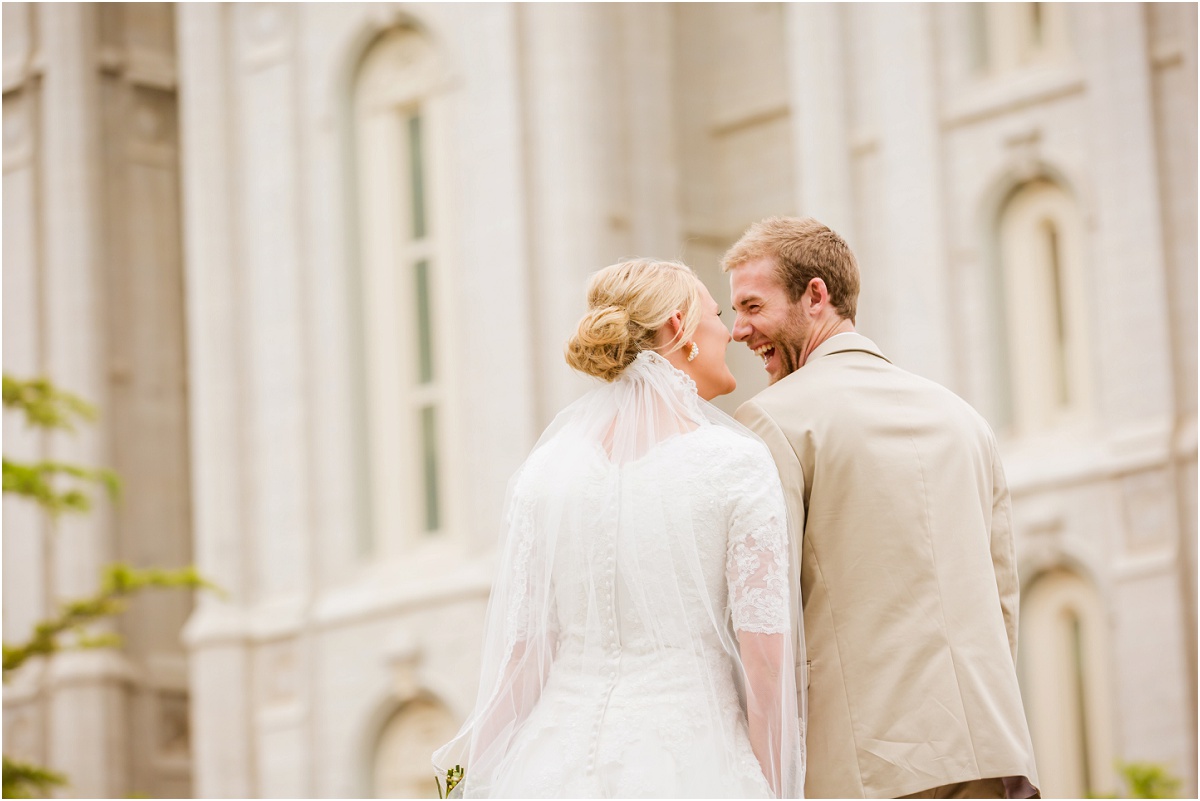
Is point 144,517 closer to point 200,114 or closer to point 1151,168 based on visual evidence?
point 200,114

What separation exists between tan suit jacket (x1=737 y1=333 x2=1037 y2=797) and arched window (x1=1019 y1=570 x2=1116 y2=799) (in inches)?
486

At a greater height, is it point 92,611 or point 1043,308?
point 1043,308

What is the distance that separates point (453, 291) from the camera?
20234 millimetres

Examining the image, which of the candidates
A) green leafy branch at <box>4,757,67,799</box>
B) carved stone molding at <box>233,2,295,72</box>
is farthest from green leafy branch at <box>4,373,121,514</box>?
carved stone molding at <box>233,2,295,72</box>

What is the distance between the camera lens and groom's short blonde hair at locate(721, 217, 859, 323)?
4.24 m

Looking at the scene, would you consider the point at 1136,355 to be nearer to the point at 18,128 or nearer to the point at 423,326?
the point at 423,326

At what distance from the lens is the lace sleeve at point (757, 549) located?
3895 millimetres

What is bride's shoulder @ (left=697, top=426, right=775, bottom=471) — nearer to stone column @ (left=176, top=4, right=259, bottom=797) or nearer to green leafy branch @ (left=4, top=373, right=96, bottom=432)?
green leafy branch @ (left=4, top=373, right=96, bottom=432)

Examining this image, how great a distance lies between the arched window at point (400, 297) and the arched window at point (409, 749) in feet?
5.97

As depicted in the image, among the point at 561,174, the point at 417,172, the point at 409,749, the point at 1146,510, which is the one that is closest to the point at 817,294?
the point at 1146,510

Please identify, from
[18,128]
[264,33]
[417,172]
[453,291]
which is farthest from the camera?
[18,128]

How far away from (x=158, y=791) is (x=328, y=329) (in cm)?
661

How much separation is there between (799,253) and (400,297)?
667 inches

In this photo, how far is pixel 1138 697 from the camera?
1528cm
